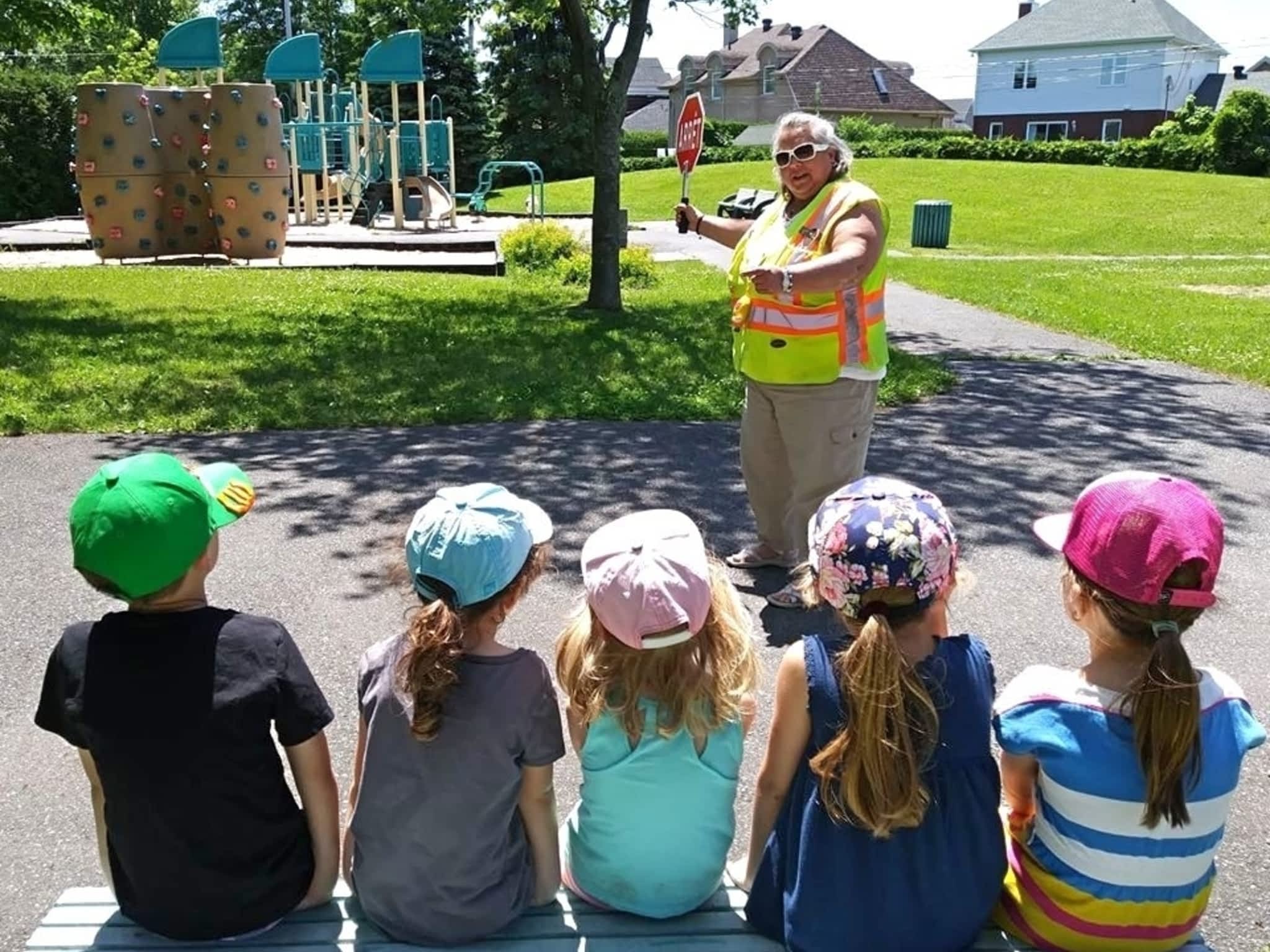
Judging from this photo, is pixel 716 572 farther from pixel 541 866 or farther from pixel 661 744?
pixel 541 866

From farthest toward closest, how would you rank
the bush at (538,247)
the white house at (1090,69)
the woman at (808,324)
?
1. the white house at (1090,69)
2. the bush at (538,247)
3. the woman at (808,324)

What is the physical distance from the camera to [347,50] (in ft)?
208

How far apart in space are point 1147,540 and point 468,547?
3.98ft

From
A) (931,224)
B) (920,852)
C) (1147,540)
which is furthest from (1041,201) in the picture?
(920,852)

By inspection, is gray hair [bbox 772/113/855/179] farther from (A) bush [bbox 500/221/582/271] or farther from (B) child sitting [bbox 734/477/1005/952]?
(A) bush [bbox 500/221/582/271]

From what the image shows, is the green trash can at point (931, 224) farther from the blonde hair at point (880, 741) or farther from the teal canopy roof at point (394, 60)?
the blonde hair at point (880, 741)

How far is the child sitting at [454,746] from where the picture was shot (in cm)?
230

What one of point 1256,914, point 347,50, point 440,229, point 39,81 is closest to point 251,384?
point 1256,914

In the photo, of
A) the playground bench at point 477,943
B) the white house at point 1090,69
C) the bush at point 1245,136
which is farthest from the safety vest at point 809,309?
the white house at point 1090,69

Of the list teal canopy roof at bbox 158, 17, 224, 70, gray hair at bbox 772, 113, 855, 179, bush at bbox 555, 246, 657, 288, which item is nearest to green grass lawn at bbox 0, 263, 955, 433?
bush at bbox 555, 246, 657, 288

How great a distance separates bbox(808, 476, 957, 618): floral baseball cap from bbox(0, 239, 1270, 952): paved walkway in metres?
1.20

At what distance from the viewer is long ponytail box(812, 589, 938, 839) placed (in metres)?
Answer: 2.13

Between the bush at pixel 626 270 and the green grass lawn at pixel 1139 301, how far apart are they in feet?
12.7

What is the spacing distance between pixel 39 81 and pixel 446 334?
73.4ft
